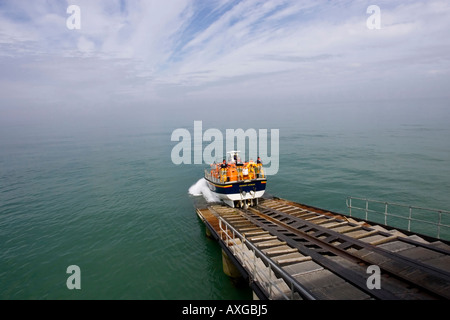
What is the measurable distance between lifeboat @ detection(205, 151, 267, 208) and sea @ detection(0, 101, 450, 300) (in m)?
3.09

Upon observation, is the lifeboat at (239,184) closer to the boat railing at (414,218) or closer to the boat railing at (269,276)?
the boat railing at (414,218)

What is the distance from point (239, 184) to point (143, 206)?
1010 centimetres

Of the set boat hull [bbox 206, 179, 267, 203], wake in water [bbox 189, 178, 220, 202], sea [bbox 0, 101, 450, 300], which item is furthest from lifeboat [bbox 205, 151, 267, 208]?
wake in water [bbox 189, 178, 220, 202]

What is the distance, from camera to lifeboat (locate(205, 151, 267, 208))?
57.4 feet

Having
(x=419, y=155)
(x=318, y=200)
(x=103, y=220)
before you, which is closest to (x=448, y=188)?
(x=318, y=200)

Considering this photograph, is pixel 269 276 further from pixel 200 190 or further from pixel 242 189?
pixel 200 190

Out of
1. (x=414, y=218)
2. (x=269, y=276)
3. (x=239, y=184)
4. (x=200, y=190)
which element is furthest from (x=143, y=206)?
(x=414, y=218)

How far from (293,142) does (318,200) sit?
3176cm

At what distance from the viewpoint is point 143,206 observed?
73.0ft

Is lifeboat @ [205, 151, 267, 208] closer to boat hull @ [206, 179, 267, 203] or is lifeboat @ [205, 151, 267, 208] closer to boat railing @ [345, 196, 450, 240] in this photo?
boat hull @ [206, 179, 267, 203]

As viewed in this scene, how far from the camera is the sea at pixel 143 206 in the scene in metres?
12.1

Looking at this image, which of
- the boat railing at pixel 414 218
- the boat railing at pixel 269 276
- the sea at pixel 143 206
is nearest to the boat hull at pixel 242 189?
the sea at pixel 143 206
